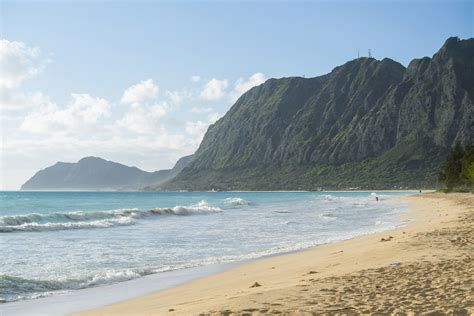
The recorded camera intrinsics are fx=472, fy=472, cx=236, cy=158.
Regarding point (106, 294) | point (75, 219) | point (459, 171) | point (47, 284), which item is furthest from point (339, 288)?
point (459, 171)

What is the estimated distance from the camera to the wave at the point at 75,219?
34.3m

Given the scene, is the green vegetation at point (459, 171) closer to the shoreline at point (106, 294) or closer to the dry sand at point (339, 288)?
the dry sand at point (339, 288)

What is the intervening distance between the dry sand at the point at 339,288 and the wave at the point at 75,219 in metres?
22.6

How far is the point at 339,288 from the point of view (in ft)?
33.5

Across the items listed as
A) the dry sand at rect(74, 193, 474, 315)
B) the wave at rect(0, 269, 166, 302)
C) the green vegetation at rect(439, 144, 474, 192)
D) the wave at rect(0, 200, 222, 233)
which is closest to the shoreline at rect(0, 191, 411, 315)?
the wave at rect(0, 269, 166, 302)

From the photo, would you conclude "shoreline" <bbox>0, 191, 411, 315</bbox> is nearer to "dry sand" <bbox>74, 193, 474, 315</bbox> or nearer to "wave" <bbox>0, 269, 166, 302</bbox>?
"wave" <bbox>0, 269, 166, 302</bbox>

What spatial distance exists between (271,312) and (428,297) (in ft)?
10.4

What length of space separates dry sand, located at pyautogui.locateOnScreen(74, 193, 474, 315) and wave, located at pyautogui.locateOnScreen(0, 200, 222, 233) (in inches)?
889

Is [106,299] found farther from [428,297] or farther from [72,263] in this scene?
[428,297]

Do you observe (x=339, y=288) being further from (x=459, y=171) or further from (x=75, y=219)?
(x=459, y=171)

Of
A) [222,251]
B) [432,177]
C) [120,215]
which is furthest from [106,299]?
[432,177]

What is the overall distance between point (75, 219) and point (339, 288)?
129 ft

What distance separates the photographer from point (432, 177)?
178750 millimetres

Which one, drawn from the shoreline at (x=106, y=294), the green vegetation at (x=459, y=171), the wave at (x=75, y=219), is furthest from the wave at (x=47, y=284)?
the green vegetation at (x=459, y=171)
